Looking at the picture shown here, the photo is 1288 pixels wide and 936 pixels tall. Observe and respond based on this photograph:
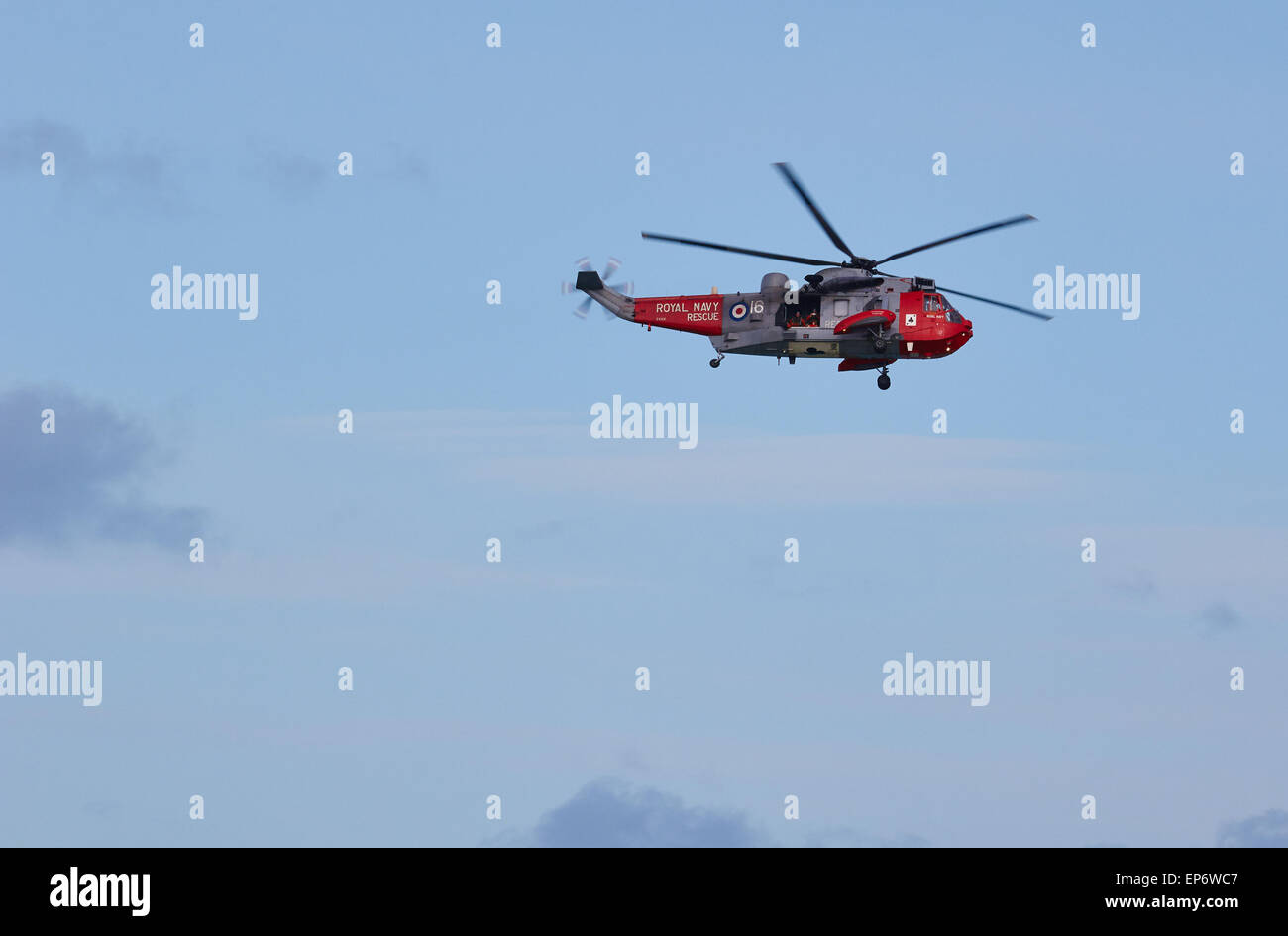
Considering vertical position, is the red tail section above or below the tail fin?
below

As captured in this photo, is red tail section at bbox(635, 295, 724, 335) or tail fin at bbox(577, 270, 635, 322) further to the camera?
tail fin at bbox(577, 270, 635, 322)

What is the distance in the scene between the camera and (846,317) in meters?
92.3

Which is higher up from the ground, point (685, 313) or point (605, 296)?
point (605, 296)

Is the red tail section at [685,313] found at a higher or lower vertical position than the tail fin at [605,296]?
lower

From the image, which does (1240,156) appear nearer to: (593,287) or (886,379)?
(886,379)

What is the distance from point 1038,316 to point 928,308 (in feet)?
Answer: 16.4

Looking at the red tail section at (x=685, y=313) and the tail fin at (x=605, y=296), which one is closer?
the red tail section at (x=685, y=313)

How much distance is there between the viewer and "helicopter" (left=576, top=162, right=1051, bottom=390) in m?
91.2

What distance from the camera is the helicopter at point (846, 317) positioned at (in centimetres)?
9119

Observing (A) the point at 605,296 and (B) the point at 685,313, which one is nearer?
(B) the point at 685,313

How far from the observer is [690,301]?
98.7m

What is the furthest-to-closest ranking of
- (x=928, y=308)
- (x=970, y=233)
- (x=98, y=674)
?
(x=98, y=674)
(x=928, y=308)
(x=970, y=233)
